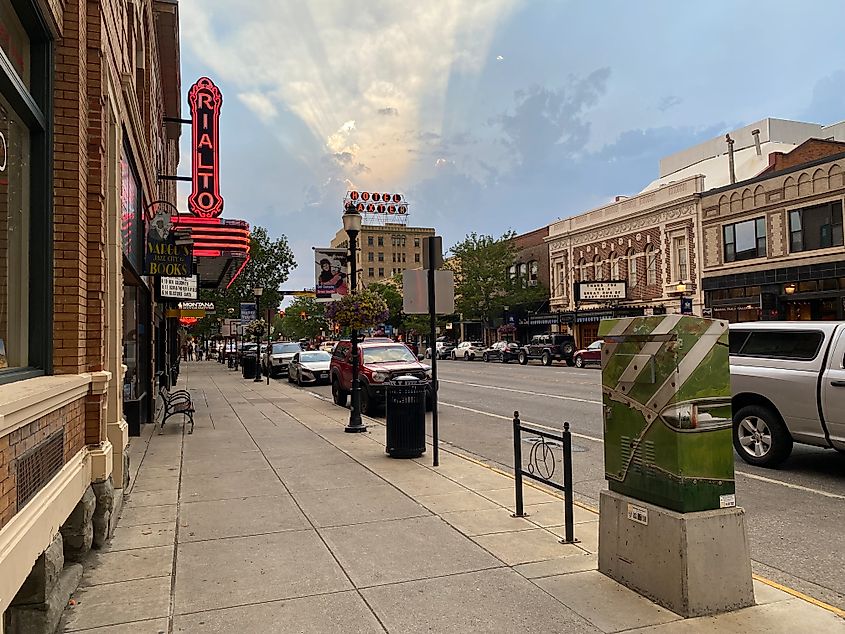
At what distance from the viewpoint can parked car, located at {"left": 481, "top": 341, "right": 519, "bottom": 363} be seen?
142 ft

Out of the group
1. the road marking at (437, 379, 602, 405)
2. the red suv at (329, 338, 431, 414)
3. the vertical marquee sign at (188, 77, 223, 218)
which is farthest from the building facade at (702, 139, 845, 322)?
the vertical marquee sign at (188, 77, 223, 218)

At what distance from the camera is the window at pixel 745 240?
32.2m

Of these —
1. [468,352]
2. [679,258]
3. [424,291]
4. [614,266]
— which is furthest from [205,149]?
[468,352]

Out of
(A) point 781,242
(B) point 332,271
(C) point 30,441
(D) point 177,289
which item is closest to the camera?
(C) point 30,441

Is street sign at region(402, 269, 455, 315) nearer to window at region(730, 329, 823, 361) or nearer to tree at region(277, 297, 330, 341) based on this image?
window at region(730, 329, 823, 361)

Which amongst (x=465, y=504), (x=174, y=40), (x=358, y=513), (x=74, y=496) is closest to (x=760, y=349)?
(x=465, y=504)

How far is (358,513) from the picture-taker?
6719 mm

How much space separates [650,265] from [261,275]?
24883 millimetres

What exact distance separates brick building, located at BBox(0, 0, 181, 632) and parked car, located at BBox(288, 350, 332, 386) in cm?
1819

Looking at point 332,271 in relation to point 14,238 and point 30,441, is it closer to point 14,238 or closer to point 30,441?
point 14,238

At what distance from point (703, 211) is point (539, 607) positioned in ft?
115

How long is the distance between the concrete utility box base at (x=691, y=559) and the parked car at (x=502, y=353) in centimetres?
3846

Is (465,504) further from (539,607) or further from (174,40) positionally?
(174,40)

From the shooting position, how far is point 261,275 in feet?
150
